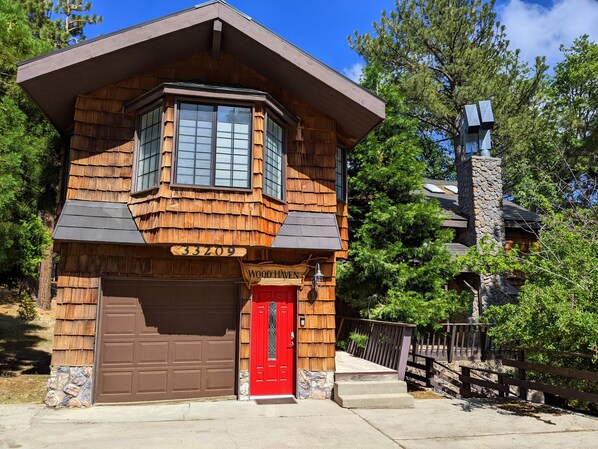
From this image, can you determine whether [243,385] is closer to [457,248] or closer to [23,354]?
[23,354]

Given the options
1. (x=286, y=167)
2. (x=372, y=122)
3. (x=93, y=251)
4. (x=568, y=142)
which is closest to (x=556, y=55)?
(x=568, y=142)

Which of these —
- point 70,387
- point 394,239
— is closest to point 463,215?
point 394,239

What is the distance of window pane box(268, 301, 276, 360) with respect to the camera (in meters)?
8.91

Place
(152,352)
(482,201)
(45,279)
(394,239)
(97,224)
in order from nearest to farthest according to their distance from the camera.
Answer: (97,224)
(152,352)
(394,239)
(482,201)
(45,279)

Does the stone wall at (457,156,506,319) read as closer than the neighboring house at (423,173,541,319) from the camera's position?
No

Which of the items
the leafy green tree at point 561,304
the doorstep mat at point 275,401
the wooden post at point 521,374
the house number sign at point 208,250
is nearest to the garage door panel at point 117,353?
the house number sign at point 208,250

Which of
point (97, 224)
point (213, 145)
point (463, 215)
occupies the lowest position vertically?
point (97, 224)

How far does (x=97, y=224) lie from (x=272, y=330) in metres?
3.73

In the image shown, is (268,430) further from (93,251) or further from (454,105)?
(454,105)

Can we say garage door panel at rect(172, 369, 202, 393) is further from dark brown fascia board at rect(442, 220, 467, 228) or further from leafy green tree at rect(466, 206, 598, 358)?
dark brown fascia board at rect(442, 220, 467, 228)

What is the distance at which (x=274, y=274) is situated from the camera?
29.1 ft

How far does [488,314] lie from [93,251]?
7.92 metres

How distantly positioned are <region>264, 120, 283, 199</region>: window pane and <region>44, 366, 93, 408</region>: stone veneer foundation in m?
4.50

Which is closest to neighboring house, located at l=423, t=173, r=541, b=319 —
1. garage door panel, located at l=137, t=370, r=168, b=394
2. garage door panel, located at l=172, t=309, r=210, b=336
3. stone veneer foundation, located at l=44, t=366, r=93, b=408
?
garage door panel, located at l=172, t=309, r=210, b=336
